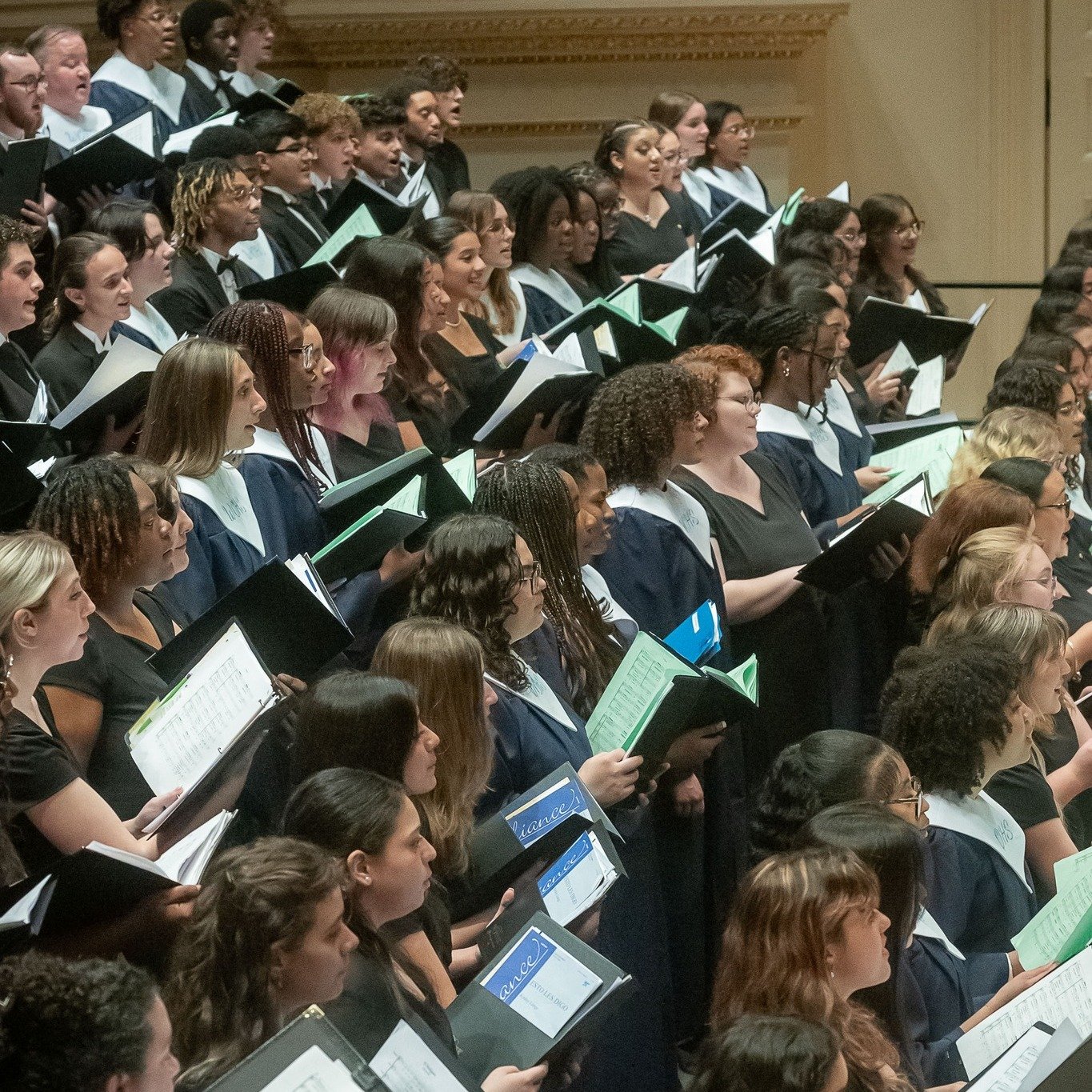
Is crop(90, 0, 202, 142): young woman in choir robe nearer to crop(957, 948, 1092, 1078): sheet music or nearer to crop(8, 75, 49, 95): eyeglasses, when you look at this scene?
crop(8, 75, 49, 95): eyeglasses

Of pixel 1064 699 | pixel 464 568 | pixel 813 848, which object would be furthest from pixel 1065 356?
pixel 813 848

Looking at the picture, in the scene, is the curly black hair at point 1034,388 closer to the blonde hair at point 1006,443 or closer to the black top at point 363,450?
the blonde hair at point 1006,443

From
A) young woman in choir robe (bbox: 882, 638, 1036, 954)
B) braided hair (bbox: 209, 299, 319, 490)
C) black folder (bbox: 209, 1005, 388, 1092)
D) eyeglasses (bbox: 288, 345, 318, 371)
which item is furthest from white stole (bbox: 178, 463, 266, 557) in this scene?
black folder (bbox: 209, 1005, 388, 1092)

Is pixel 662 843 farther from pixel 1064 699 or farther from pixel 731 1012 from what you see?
pixel 731 1012

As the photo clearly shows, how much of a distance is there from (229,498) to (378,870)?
1315 millimetres

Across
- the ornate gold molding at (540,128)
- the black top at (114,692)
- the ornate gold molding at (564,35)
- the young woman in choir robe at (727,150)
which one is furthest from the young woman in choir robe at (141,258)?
the ornate gold molding at (540,128)

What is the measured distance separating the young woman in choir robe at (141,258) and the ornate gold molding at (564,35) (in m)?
4.09

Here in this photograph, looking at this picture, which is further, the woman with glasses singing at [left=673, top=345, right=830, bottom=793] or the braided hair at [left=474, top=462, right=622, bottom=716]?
the woman with glasses singing at [left=673, top=345, right=830, bottom=793]

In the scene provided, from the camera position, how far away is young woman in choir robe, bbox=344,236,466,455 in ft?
14.8

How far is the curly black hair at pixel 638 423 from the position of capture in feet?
13.0

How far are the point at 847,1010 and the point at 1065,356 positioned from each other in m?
3.51

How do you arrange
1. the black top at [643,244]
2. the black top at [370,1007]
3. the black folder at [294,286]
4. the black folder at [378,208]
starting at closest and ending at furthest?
the black top at [370,1007] < the black folder at [294,286] < the black folder at [378,208] < the black top at [643,244]

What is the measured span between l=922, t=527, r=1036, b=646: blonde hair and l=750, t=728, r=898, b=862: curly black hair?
2.84ft

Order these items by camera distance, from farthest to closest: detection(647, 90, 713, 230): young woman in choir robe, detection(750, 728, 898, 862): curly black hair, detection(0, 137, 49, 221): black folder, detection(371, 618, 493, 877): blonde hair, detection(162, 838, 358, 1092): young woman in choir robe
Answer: detection(647, 90, 713, 230): young woman in choir robe → detection(0, 137, 49, 221): black folder → detection(750, 728, 898, 862): curly black hair → detection(371, 618, 493, 877): blonde hair → detection(162, 838, 358, 1092): young woman in choir robe
